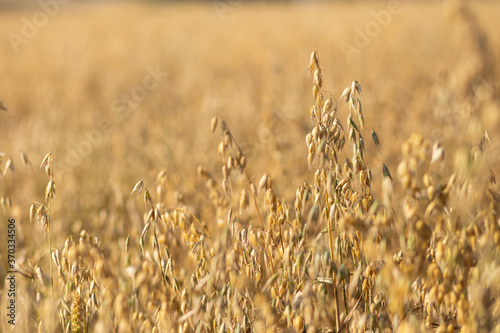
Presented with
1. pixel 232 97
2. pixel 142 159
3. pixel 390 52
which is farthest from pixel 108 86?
pixel 390 52

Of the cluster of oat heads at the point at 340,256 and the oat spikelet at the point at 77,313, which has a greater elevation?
the cluster of oat heads at the point at 340,256

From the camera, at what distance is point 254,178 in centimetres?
282

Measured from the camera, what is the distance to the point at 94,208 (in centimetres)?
277

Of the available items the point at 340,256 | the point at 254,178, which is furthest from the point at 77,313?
the point at 254,178

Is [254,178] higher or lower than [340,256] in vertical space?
lower

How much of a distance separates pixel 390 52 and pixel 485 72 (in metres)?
3.81

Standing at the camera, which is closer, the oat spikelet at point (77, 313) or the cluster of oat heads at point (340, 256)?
the cluster of oat heads at point (340, 256)

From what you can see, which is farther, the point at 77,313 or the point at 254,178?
the point at 254,178

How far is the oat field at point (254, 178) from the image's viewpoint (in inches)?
42.4

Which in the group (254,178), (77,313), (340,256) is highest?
(340,256)

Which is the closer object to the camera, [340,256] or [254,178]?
[340,256]

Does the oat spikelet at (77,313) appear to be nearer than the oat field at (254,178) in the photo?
No

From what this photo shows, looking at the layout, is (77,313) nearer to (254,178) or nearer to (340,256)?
(340,256)

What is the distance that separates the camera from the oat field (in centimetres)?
108
